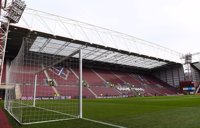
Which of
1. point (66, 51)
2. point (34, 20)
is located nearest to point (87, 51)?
point (66, 51)

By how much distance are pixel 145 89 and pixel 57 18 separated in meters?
29.5

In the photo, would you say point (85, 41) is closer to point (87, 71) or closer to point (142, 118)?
point (87, 71)

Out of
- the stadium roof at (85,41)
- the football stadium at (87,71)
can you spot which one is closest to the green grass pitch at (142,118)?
the football stadium at (87,71)

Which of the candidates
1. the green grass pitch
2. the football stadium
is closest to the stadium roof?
the football stadium

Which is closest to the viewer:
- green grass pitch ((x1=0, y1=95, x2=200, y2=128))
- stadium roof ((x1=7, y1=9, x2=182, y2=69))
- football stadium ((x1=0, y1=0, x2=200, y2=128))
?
green grass pitch ((x1=0, y1=95, x2=200, y2=128))

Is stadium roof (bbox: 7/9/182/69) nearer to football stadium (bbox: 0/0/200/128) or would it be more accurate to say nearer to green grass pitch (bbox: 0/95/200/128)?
football stadium (bbox: 0/0/200/128)

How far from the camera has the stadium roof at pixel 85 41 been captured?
27.2 metres

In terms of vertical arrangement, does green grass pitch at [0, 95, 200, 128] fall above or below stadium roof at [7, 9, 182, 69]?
below

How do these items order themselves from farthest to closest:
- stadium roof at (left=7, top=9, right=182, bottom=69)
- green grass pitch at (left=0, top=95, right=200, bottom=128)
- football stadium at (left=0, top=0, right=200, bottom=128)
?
stadium roof at (left=7, top=9, right=182, bottom=69), football stadium at (left=0, top=0, right=200, bottom=128), green grass pitch at (left=0, top=95, right=200, bottom=128)

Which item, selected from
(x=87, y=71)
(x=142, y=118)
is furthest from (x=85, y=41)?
(x=142, y=118)

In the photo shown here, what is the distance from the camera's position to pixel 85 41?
31469 millimetres

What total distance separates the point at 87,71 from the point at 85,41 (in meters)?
15.0

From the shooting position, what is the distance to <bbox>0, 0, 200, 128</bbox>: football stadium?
37.2 feet

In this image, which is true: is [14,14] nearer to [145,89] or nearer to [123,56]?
[123,56]
